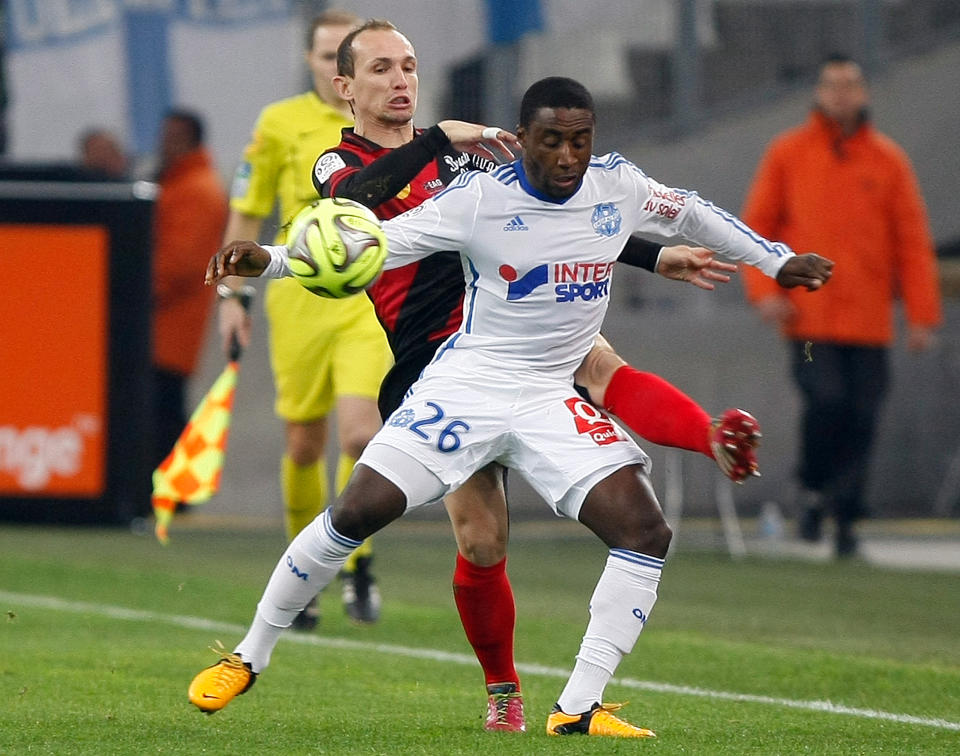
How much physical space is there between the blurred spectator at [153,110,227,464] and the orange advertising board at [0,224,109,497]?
1140mm

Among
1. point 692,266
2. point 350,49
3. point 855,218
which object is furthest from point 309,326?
point 855,218

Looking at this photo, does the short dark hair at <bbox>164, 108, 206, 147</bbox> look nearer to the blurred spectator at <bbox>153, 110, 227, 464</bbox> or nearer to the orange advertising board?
the blurred spectator at <bbox>153, 110, 227, 464</bbox>

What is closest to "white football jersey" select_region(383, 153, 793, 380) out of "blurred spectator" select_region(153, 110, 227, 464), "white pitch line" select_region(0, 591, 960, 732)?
"white pitch line" select_region(0, 591, 960, 732)

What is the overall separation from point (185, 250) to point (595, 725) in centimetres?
943

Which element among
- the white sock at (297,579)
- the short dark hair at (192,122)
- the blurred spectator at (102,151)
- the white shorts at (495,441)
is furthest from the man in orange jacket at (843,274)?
the white sock at (297,579)

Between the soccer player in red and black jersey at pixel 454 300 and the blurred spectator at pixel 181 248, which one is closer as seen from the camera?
the soccer player in red and black jersey at pixel 454 300

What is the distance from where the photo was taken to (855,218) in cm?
1178

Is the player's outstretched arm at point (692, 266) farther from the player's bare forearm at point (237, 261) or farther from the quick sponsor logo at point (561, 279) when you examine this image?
the player's bare forearm at point (237, 261)

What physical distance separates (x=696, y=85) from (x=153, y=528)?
17.9 feet

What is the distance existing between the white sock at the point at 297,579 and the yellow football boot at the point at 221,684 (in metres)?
0.04

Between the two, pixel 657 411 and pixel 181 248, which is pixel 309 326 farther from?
pixel 181 248

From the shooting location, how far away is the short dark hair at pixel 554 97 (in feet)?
18.2

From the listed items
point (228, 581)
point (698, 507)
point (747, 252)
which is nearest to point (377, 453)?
point (747, 252)

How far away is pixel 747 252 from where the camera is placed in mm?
5996
